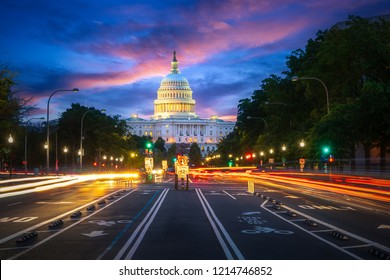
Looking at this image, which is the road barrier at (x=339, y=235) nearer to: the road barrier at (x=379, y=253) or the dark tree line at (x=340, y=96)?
the road barrier at (x=379, y=253)

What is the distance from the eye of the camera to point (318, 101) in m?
73.9

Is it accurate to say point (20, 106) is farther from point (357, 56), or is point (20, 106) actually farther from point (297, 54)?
point (297, 54)

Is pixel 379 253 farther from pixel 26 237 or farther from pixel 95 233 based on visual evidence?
pixel 26 237

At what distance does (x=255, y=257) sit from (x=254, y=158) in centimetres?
11865

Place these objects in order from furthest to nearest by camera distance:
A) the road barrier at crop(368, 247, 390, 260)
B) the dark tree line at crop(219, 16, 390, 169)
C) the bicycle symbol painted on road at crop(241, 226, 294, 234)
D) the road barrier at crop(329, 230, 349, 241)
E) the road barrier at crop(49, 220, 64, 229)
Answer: the dark tree line at crop(219, 16, 390, 169) → the road barrier at crop(49, 220, 64, 229) → the bicycle symbol painted on road at crop(241, 226, 294, 234) → the road barrier at crop(329, 230, 349, 241) → the road barrier at crop(368, 247, 390, 260)

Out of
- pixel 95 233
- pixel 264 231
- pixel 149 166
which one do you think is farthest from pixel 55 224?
pixel 149 166

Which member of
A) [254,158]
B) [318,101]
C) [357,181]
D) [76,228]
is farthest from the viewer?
[254,158]

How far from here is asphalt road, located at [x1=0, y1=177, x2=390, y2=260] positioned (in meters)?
13.4

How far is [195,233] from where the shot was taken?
1741 cm

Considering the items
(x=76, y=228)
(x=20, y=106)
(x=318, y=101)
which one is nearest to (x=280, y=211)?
(x=76, y=228)

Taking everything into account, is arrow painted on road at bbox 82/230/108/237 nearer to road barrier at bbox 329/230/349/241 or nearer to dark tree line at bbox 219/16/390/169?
road barrier at bbox 329/230/349/241

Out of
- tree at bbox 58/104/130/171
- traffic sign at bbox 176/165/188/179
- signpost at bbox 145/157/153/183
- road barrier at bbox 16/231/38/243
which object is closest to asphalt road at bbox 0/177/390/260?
road barrier at bbox 16/231/38/243

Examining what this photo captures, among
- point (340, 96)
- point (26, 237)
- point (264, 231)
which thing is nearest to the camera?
point (26, 237)

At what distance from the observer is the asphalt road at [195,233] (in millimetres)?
13359
